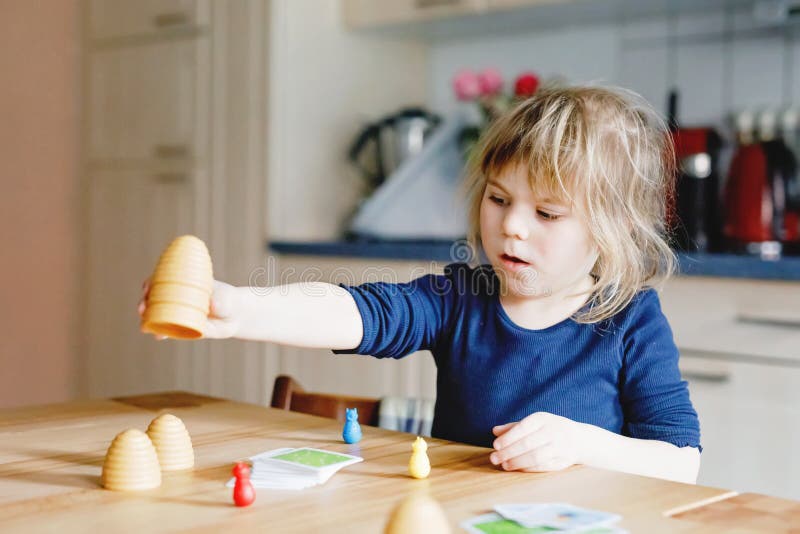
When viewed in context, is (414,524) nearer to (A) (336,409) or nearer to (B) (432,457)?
(B) (432,457)

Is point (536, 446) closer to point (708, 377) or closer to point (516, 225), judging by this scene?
point (516, 225)

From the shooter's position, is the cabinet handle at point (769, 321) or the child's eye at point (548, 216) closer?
the child's eye at point (548, 216)

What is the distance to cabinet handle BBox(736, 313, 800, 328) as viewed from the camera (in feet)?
6.18

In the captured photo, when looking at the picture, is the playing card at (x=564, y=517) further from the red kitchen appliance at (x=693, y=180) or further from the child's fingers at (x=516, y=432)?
the red kitchen appliance at (x=693, y=180)

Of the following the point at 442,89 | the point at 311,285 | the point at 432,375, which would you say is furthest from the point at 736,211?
the point at 311,285

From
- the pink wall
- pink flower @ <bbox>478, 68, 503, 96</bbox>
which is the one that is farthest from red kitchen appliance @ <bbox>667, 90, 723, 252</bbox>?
the pink wall

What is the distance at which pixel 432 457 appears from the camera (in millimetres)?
979

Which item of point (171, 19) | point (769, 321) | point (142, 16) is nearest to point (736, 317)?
point (769, 321)

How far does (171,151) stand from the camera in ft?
9.72

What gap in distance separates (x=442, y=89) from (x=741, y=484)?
5.42ft

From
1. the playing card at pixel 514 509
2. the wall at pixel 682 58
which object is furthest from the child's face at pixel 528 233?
the wall at pixel 682 58

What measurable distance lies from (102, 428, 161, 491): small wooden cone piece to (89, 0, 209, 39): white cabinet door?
2215mm

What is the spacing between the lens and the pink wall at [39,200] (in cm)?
A: 333

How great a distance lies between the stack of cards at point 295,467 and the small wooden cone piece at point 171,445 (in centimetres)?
6
